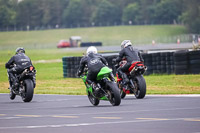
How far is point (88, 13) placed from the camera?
178125 mm

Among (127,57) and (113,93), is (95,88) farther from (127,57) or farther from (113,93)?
(127,57)

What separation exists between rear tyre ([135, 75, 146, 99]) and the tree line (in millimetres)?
125270

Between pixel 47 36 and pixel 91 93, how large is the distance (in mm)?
117489

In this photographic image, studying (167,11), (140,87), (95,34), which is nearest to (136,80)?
A: (140,87)

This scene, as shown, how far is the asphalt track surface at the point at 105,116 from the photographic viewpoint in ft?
33.3

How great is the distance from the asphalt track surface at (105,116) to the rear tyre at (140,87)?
0.91 ft

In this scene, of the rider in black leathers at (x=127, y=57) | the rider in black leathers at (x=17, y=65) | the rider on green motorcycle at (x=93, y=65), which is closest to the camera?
the rider on green motorcycle at (x=93, y=65)

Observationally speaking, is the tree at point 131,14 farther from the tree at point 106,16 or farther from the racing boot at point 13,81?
the racing boot at point 13,81

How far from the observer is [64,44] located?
92188mm

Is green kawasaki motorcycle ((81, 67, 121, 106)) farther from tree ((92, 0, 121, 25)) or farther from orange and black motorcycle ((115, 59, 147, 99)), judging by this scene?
tree ((92, 0, 121, 25))

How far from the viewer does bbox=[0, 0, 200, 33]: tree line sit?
504ft

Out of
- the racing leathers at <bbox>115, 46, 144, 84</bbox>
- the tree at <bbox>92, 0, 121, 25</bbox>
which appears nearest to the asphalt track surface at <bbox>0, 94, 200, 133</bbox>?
the racing leathers at <bbox>115, 46, 144, 84</bbox>

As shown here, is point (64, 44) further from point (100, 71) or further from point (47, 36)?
point (100, 71)

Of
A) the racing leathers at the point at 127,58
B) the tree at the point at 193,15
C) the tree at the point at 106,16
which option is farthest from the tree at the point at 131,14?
the racing leathers at the point at 127,58
